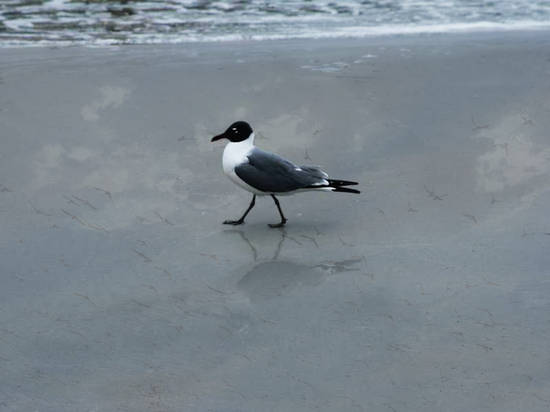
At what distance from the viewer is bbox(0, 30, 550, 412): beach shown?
3.88 metres

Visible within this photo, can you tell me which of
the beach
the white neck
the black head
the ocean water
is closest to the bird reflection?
the beach

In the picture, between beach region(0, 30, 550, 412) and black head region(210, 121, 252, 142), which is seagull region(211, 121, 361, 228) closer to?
black head region(210, 121, 252, 142)

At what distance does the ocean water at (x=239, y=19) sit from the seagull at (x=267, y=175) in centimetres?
524

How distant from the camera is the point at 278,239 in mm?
5508

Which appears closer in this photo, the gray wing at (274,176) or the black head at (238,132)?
the gray wing at (274,176)

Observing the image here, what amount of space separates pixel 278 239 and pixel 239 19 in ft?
23.7

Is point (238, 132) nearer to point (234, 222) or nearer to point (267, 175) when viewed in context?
point (267, 175)

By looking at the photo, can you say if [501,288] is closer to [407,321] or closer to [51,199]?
[407,321]

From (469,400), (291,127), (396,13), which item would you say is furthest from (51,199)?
(396,13)

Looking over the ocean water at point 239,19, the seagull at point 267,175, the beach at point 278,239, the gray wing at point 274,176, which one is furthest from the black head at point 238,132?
the ocean water at point 239,19

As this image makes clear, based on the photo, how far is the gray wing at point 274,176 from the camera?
5594 mm

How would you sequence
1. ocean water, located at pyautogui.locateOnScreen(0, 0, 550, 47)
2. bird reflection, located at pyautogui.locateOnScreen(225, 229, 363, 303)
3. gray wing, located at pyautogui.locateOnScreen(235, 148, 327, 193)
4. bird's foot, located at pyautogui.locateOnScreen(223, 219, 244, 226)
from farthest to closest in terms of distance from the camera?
ocean water, located at pyautogui.locateOnScreen(0, 0, 550, 47) < bird's foot, located at pyautogui.locateOnScreen(223, 219, 244, 226) < gray wing, located at pyautogui.locateOnScreen(235, 148, 327, 193) < bird reflection, located at pyautogui.locateOnScreen(225, 229, 363, 303)

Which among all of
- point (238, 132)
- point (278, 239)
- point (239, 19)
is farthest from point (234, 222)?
point (239, 19)

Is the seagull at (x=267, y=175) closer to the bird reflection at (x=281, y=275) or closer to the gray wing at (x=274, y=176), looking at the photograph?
the gray wing at (x=274, y=176)
